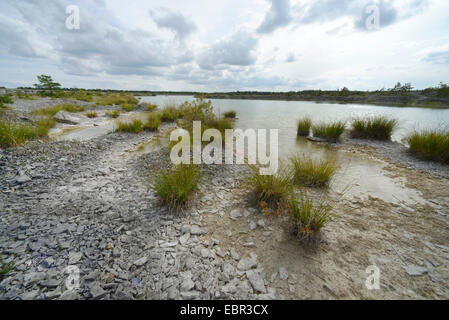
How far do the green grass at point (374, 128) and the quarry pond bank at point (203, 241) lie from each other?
Result: 17.3 ft

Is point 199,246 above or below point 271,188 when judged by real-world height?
below

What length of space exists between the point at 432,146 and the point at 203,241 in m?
8.12

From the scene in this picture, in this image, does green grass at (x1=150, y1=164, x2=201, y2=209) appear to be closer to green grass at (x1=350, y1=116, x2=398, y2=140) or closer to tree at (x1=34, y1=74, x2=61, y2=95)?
green grass at (x1=350, y1=116, x2=398, y2=140)

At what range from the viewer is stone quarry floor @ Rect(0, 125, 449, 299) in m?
1.75

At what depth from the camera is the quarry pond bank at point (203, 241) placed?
176cm

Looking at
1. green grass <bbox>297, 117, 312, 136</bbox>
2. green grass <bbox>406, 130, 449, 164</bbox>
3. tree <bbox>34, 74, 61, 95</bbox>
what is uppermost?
tree <bbox>34, 74, 61, 95</bbox>

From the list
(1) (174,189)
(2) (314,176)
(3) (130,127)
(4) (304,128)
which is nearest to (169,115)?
(3) (130,127)

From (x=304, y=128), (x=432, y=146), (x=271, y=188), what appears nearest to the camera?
(x=271, y=188)

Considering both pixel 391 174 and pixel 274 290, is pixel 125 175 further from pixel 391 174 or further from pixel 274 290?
pixel 391 174

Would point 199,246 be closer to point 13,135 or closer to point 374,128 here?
point 13,135

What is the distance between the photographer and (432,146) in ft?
18.6

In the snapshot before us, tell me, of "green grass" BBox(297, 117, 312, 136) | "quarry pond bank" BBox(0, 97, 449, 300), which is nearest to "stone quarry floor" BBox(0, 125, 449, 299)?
"quarry pond bank" BBox(0, 97, 449, 300)

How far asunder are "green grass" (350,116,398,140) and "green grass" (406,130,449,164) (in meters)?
2.28

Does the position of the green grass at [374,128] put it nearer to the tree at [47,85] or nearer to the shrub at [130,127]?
the shrub at [130,127]
